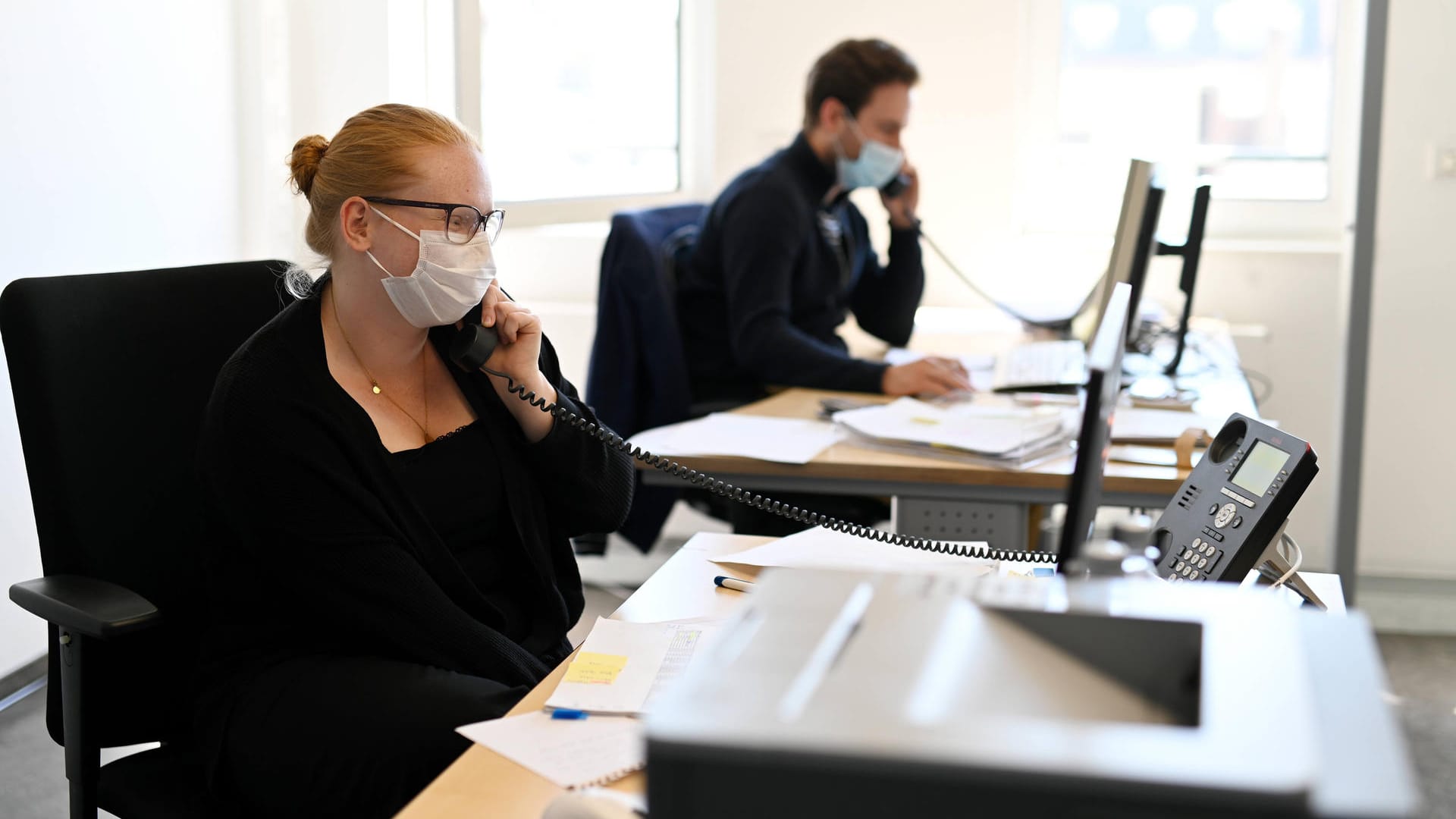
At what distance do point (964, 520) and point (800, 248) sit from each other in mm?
942

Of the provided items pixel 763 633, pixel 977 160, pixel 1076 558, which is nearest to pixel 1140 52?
pixel 977 160

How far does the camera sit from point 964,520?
6.65 ft

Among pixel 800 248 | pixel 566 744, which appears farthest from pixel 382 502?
pixel 800 248

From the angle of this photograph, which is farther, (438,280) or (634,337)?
(634,337)

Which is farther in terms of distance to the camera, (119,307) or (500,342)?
(500,342)

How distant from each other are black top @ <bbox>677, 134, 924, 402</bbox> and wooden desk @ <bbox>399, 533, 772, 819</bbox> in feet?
3.28

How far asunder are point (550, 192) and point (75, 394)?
6.85 ft

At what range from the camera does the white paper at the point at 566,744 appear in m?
0.98

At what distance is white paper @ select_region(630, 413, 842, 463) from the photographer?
6.67 ft

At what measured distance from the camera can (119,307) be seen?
144cm

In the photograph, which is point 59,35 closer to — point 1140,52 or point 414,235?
point 414,235

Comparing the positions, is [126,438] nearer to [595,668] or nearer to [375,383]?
[375,383]

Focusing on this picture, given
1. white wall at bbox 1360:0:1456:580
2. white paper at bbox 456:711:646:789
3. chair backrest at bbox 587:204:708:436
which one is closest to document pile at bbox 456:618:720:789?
white paper at bbox 456:711:646:789

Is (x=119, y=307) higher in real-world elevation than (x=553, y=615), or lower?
higher
